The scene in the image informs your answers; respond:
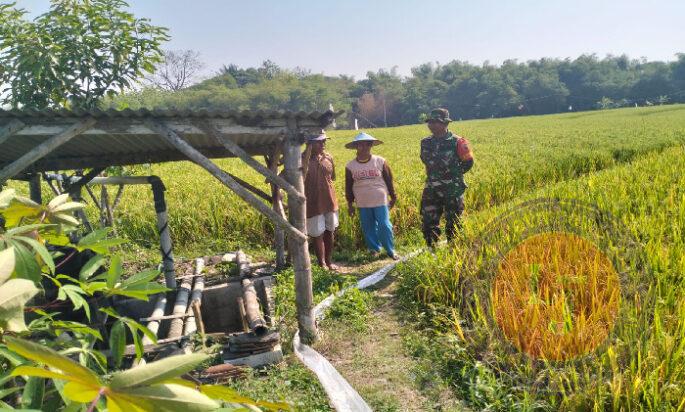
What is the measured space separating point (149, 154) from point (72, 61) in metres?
1.11

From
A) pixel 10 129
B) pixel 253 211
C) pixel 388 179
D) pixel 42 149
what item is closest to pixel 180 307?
pixel 42 149

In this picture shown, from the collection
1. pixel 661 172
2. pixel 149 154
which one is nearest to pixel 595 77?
pixel 661 172

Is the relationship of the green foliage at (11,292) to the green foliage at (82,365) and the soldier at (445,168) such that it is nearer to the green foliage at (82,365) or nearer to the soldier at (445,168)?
the green foliage at (82,365)

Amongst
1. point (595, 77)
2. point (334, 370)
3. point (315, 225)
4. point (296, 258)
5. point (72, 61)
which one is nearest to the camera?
point (334, 370)

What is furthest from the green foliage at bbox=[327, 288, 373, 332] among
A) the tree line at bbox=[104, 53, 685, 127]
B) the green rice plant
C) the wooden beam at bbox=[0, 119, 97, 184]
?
the tree line at bbox=[104, 53, 685, 127]

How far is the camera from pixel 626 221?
4.65 m

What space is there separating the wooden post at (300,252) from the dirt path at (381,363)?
194mm

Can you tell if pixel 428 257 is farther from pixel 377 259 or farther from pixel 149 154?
pixel 149 154

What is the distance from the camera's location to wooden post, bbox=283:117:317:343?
3975 mm

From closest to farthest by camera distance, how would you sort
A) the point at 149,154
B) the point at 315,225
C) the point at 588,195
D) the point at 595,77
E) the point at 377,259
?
the point at 149,154 → the point at 588,195 → the point at 315,225 → the point at 377,259 → the point at 595,77

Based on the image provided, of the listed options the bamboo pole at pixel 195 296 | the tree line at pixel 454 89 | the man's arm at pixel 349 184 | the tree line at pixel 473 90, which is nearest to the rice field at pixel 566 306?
the man's arm at pixel 349 184

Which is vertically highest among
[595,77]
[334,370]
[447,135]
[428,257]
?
[595,77]

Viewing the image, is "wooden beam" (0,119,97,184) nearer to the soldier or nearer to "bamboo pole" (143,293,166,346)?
"bamboo pole" (143,293,166,346)

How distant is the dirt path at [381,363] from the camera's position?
3.20 meters
